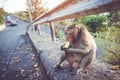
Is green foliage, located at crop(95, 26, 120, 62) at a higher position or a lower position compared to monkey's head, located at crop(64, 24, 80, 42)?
lower

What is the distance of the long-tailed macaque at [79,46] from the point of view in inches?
114

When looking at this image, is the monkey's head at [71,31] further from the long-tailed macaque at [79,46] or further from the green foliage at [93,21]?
the green foliage at [93,21]

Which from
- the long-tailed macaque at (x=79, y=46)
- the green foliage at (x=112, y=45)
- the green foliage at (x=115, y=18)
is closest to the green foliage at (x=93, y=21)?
the green foliage at (x=115, y=18)

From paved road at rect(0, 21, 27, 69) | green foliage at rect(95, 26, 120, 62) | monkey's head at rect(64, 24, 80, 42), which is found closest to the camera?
monkey's head at rect(64, 24, 80, 42)

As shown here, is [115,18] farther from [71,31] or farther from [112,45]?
[71,31]

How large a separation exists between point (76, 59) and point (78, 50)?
0.68ft

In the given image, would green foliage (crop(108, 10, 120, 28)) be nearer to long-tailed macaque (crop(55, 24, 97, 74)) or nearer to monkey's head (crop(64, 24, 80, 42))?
long-tailed macaque (crop(55, 24, 97, 74))

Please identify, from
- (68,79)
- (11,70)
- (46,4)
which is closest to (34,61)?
(11,70)

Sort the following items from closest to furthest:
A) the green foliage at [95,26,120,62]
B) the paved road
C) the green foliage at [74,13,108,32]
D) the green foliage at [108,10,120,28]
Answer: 1. the green foliage at [95,26,120,62]
2. the paved road
3. the green foliage at [108,10,120,28]
4. the green foliage at [74,13,108,32]

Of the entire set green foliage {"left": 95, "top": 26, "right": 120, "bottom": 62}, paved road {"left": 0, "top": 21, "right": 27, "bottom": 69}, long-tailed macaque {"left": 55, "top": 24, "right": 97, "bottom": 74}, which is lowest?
paved road {"left": 0, "top": 21, "right": 27, "bottom": 69}

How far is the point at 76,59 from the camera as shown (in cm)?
309

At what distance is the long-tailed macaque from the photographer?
2.88 meters

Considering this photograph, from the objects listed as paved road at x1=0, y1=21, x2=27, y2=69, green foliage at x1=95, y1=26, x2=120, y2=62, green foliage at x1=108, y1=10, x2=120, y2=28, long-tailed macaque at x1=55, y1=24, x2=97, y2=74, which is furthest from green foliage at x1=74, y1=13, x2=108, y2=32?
long-tailed macaque at x1=55, y1=24, x2=97, y2=74

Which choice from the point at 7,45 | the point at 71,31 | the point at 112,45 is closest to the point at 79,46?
the point at 71,31
